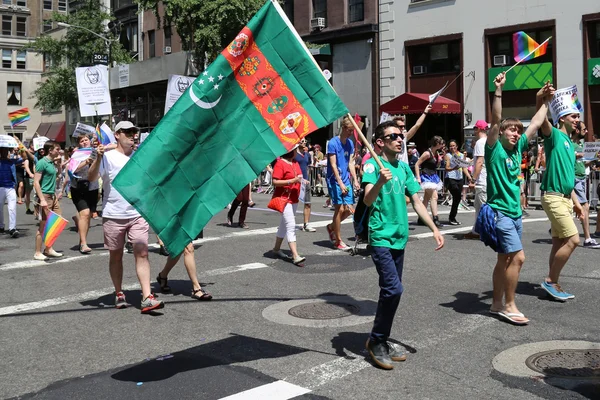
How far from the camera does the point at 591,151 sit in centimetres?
1722

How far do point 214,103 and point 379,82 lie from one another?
84.1 feet

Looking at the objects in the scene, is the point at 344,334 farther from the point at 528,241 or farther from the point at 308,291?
the point at 528,241

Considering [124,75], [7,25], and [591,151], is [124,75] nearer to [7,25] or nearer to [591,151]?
[591,151]

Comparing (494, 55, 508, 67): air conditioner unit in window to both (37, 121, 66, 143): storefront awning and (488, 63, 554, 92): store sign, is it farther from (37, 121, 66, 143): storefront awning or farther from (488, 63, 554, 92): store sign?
(37, 121, 66, 143): storefront awning

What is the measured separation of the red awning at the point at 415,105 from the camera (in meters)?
24.1

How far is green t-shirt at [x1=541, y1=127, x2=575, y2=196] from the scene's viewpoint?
24.4 feet

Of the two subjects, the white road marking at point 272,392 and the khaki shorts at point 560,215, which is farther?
the khaki shorts at point 560,215

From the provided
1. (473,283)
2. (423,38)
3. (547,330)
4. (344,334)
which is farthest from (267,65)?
(423,38)

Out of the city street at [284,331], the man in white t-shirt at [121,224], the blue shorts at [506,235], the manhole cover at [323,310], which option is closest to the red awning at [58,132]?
the city street at [284,331]

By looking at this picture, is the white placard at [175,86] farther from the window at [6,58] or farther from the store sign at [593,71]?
the window at [6,58]

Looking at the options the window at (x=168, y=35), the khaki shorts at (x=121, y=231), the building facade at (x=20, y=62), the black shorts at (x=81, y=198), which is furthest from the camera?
the building facade at (x=20, y=62)

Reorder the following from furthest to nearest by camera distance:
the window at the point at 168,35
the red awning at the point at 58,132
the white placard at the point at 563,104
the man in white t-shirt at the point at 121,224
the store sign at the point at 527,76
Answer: the red awning at the point at 58,132
the window at the point at 168,35
the store sign at the point at 527,76
the white placard at the point at 563,104
the man in white t-shirt at the point at 121,224

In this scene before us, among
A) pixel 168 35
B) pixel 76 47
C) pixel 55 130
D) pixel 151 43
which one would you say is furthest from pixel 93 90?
pixel 55 130

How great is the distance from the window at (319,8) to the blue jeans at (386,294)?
93.9ft
